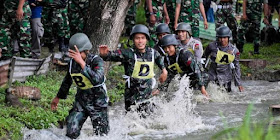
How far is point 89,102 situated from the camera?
27.0 feet

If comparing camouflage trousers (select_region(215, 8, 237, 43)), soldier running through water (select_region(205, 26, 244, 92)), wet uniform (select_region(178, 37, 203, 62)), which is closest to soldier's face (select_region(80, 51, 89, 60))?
wet uniform (select_region(178, 37, 203, 62))

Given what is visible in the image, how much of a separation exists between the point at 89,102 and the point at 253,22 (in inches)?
376

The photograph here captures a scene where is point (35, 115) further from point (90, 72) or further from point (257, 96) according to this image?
point (257, 96)

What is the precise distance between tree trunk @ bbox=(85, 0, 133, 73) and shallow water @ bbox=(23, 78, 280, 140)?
1174 mm

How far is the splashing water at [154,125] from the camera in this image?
8.51 meters

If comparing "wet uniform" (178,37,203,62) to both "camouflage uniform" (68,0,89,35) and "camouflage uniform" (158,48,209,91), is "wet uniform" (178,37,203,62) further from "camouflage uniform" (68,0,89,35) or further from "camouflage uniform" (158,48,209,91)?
"camouflage uniform" (68,0,89,35)

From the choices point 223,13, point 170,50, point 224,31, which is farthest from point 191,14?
point 170,50

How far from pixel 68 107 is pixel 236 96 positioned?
4079 mm

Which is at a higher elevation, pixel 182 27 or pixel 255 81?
pixel 182 27

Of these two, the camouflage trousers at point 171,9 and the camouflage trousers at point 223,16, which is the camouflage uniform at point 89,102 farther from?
the camouflage trousers at point 223,16

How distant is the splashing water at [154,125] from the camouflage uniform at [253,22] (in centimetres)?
669

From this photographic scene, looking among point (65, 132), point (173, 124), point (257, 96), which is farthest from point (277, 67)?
point (65, 132)

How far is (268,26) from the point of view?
1839cm

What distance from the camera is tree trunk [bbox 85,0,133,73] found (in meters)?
11.1
